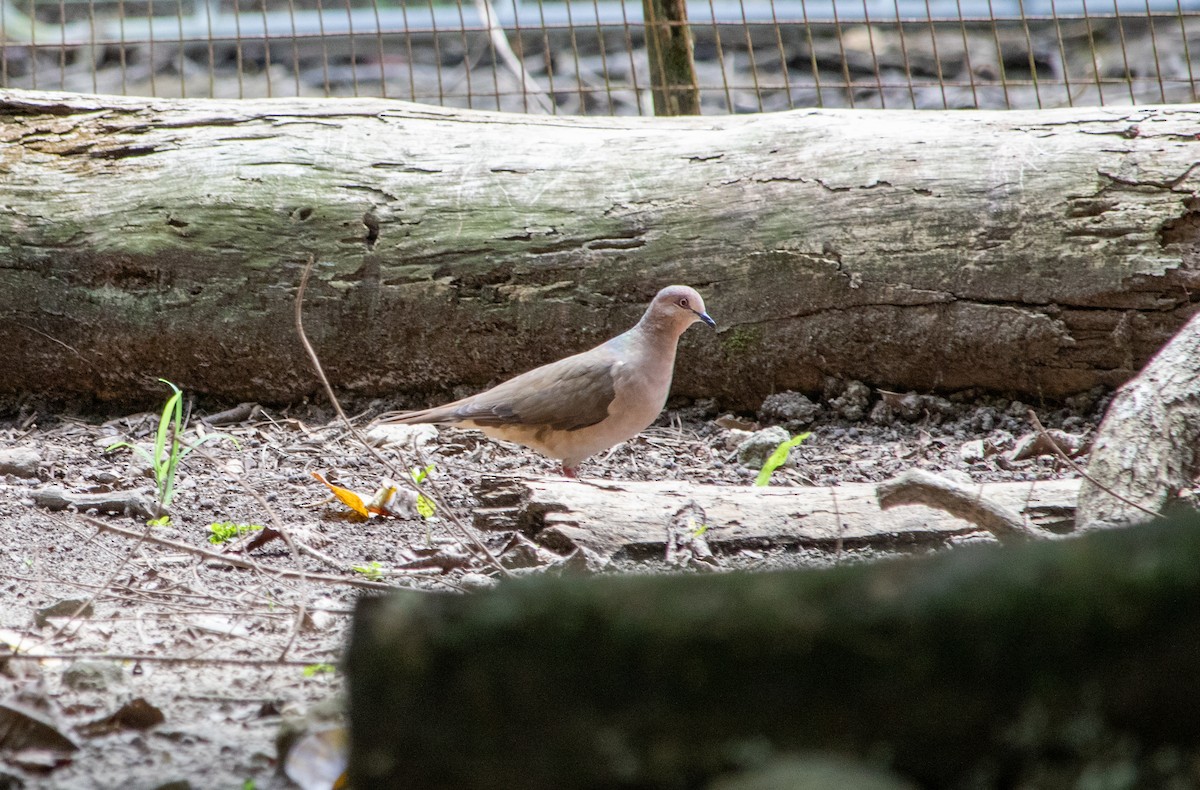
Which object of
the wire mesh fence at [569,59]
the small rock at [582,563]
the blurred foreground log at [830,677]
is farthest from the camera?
the wire mesh fence at [569,59]

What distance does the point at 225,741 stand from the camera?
2.19m

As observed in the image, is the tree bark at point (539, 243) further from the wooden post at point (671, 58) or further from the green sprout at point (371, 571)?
the green sprout at point (371, 571)

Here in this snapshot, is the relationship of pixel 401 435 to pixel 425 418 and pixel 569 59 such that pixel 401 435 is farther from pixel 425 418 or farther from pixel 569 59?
pixel 569 59

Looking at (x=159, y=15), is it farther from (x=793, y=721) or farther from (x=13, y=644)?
(x=793, y=721)

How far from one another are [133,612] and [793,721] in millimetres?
2086

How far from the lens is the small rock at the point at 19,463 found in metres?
4.40

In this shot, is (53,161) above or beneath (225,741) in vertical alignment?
above

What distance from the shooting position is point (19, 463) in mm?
4418

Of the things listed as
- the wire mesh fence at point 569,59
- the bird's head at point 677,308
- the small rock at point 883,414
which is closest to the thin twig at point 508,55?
the wire mesh fence at point 569,59

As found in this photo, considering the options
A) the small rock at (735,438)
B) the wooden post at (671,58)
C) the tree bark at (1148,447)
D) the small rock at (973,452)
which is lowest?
the small rock at (973,452)

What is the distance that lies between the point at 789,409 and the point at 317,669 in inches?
113

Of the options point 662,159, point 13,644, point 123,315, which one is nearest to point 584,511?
point 13,644

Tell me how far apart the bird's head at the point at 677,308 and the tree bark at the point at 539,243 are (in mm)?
329

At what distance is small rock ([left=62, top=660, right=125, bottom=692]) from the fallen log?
1.29 metres
